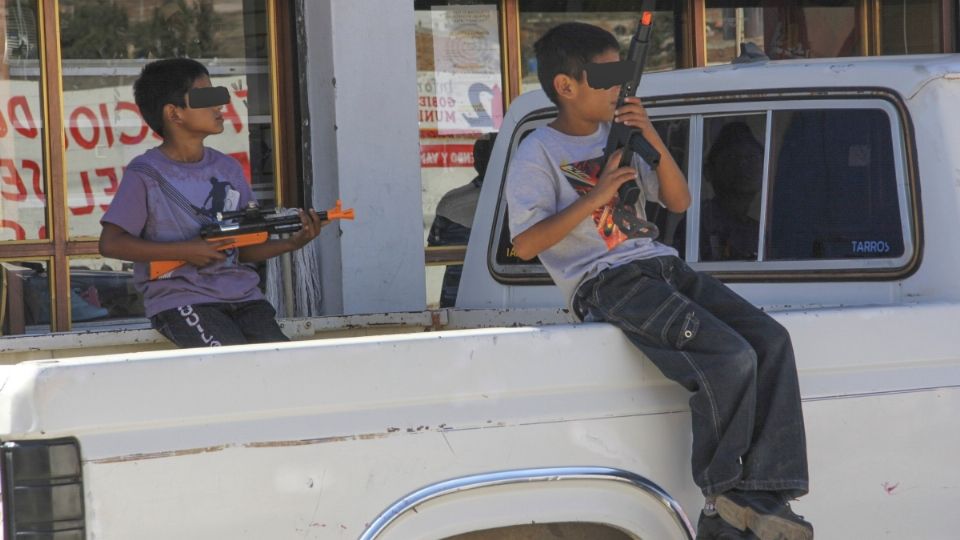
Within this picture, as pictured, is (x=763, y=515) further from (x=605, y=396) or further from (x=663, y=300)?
(x=663, y=300)

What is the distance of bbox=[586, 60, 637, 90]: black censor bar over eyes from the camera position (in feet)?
10.2

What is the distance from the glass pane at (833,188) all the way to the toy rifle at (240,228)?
55.4 inches

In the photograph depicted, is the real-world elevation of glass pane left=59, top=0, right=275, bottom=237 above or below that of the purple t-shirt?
above

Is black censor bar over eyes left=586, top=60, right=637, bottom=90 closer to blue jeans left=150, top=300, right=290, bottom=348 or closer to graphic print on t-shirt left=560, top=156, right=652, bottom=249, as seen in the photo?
graphic print on t-shirt left=560, top=156, right=652, bottom=249

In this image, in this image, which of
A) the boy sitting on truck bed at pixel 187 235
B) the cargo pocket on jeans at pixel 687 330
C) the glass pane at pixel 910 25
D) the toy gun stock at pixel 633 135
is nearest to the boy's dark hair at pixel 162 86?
the boy sitting on truck bed at pixel 187 235

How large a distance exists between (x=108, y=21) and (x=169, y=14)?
33 centimetres

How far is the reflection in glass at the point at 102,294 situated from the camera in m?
6.84

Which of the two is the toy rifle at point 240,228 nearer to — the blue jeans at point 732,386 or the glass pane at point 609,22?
the blue jeans at point 732,386

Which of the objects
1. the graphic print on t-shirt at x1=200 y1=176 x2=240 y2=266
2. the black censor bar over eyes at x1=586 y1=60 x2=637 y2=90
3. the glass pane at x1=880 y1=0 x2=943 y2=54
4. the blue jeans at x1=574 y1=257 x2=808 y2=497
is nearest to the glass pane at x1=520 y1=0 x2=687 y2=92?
the glass pane at x1=880 y1=0 x2=943 y2=54

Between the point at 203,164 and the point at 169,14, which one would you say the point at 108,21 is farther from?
the point at 203,164

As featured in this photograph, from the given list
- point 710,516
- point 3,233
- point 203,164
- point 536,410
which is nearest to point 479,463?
point 536,410

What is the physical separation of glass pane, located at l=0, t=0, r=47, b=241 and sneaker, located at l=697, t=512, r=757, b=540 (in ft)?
16.2

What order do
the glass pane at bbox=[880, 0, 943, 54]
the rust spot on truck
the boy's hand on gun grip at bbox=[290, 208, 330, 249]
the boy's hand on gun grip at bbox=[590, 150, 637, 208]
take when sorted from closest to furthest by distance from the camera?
the rust spot on truck → the boy's hand on gun grip at bbox=[590, 150, 637, 208] → the boy's hand on gun grip at bbox=[290, 208, 330, 249] → the glass pane at bbox=[880, 0, 943, 54]

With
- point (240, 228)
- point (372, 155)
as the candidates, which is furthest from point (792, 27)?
point (240, 228)
